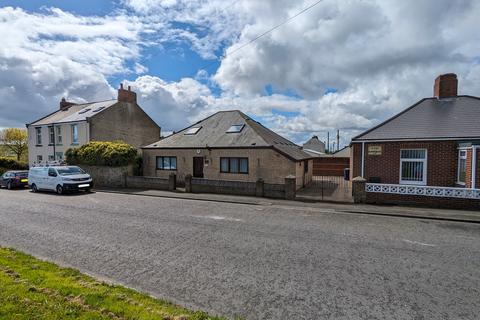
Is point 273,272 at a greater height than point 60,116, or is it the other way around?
point 60,116

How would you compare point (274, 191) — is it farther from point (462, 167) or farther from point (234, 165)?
point (462, 167)

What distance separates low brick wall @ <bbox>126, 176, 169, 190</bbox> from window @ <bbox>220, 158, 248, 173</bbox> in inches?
162

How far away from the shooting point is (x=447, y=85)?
15.6m

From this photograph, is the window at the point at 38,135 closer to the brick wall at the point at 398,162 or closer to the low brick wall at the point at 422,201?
the brick wall at the point at 398,162

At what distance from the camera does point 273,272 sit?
4.92 metres

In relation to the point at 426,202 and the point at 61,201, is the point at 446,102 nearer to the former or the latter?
the point at 426,202

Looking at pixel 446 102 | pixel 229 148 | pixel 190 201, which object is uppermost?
pixel 446 102

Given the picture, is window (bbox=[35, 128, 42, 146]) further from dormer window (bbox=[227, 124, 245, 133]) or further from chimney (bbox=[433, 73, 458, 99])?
chimney (bbox=[433, 73, 458, 99])

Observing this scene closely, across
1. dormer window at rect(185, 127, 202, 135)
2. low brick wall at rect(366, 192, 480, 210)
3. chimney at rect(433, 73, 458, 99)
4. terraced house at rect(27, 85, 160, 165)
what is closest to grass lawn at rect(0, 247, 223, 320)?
low brick wall at rect(366, 192, 480, 210)

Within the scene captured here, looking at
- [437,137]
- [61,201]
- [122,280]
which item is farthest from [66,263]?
[437,137]

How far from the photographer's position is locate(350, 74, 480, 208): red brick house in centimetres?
1164

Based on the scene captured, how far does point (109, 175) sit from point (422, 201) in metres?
20.5

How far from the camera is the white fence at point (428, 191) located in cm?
1080

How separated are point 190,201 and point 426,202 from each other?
1148cm
